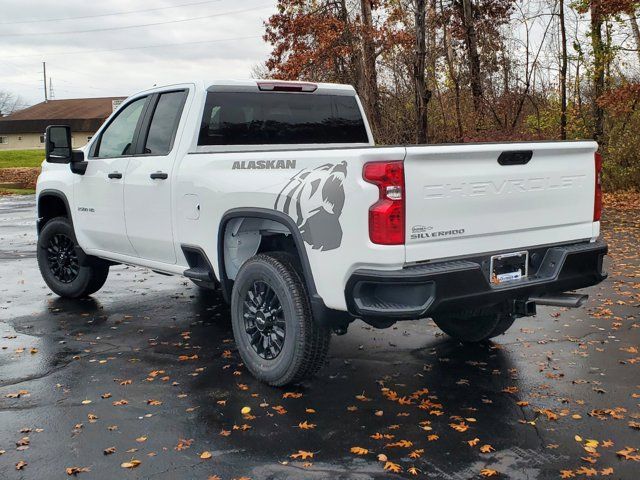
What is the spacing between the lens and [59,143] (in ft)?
23.0

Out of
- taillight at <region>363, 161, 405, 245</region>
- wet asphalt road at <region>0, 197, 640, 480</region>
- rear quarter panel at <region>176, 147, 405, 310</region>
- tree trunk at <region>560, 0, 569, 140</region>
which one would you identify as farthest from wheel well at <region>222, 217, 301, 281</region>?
tree trunk at <region>560, 0, 569, 140</region>

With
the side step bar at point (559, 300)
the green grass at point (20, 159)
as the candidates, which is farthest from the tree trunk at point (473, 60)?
the green grass at point (20, 159)

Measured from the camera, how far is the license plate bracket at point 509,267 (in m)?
4.50

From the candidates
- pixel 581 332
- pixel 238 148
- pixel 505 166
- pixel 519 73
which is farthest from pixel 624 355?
pixel 519 73

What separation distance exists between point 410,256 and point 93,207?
3.96 meters

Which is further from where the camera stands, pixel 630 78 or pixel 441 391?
pixel 630 78

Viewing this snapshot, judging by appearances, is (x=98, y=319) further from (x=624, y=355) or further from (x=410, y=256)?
(x=624, y=355)

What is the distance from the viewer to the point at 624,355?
18.8ft

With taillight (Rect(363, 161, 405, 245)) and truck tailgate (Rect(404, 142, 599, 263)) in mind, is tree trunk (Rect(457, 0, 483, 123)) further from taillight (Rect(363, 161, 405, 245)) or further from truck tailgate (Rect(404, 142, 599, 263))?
taillight (Rect(363, 161, 405, 245))

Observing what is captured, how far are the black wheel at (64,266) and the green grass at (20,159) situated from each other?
4291 cm

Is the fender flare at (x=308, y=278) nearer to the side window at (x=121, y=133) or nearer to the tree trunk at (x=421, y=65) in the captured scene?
the side window at (x=121, y=133)

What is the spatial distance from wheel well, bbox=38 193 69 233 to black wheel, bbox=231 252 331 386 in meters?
3.59

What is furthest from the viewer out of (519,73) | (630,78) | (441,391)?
(519,73)

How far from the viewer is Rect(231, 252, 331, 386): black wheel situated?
470cm
